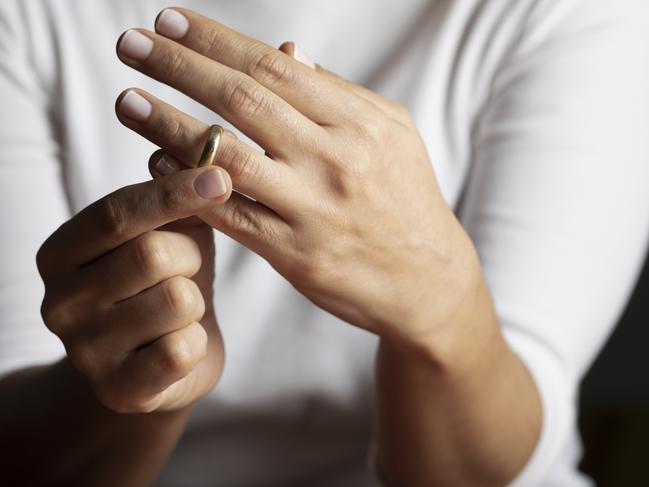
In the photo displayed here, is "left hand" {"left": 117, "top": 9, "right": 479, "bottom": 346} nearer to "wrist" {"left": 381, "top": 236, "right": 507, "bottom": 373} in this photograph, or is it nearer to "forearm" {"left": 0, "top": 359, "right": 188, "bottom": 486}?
"wrist" {"left": 381, "top": 236, "right": 507, "bottom": 373}

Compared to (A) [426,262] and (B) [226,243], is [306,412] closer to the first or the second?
(B) [226,243]

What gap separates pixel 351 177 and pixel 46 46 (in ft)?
1.33

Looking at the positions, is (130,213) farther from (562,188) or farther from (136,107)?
(562,188)

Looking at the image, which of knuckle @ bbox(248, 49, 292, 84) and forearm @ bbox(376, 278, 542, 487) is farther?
forearm @ bbox(376, 278, 542, 487)

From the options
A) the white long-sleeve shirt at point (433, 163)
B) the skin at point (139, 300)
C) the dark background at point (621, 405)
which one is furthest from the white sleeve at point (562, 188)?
the dark background at point (621, 405)

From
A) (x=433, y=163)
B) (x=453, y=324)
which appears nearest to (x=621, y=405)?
(x=433, y=163)

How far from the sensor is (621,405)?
4.29 feet

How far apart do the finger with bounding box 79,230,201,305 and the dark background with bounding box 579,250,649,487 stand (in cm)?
97

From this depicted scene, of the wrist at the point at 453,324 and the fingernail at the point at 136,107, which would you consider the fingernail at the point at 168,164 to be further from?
the wrist at the point at 453,324

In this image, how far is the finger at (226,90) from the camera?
1.23ft

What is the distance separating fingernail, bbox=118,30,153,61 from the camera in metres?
0.39

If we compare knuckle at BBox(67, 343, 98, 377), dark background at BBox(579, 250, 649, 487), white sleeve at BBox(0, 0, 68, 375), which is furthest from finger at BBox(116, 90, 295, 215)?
dark background at BBox(579, 250, 649, 487)

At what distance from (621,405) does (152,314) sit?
108cm

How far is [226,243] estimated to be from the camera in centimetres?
68
